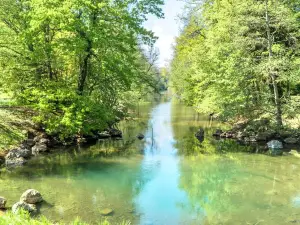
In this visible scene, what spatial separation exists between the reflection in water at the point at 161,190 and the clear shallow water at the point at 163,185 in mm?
30

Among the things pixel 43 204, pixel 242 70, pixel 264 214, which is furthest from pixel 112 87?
pixel 264 214

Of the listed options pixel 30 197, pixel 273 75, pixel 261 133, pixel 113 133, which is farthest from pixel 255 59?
pixel 30 197

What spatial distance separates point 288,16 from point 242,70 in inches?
164

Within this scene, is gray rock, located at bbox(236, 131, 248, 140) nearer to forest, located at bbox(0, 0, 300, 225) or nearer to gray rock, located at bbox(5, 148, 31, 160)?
forest, located at bbox(0, 0, 300, 225)

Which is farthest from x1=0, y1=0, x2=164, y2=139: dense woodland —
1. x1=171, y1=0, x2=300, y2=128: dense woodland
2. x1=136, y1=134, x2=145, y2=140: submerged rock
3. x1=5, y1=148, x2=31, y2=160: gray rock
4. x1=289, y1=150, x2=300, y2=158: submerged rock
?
x1=289, y1=150, x2=300, y2=158: submerged rock

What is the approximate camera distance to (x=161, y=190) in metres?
12.2

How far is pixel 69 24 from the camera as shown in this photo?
1662cm

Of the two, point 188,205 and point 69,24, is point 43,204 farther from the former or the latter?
point 69,24

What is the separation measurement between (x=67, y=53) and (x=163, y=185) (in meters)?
10.1

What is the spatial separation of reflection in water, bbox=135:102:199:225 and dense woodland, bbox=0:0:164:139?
403 cm

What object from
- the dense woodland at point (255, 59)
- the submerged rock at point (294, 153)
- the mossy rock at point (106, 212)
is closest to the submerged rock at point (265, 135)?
the dense woodland at point (255, 59)

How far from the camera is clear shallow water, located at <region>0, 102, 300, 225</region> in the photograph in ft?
32.0

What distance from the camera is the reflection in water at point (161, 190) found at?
9.66 metres

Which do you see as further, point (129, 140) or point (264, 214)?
point (129, 140)
